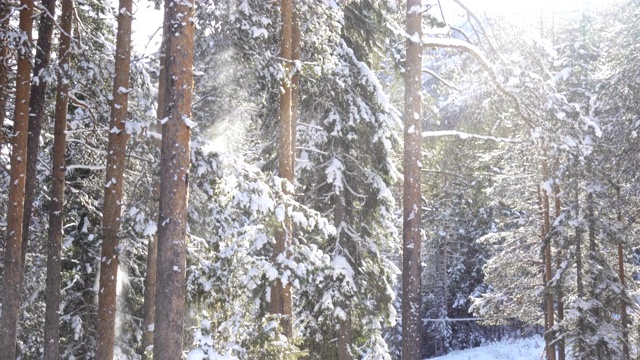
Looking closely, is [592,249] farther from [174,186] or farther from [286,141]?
[174,186]

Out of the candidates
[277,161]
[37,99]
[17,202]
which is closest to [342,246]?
[277,161]

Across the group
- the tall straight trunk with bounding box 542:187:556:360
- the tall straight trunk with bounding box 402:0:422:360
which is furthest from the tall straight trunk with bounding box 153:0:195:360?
the tall straight trunk with bounding box 542:187:556:360

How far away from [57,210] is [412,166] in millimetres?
7043

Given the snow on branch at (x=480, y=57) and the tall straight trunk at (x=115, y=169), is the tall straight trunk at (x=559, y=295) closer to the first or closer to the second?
the snow on branch at (x=480, y=57)

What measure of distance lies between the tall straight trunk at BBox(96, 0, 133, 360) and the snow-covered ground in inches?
950

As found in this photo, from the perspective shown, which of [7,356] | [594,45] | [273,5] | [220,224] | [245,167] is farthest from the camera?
[594,45]

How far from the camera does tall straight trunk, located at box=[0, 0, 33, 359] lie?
10.7 metres

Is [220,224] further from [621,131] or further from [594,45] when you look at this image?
[594,45]

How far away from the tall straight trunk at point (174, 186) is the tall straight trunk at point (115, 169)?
3.56 meters

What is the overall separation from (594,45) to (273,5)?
13331mm

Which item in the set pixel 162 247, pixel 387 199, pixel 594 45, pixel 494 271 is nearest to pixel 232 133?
pixel 387 199

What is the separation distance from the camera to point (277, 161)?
13172 millimetres

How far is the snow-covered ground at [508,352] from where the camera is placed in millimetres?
30172

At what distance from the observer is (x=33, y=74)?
11.7m
